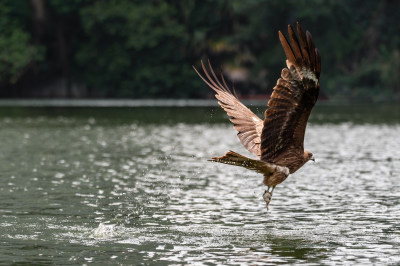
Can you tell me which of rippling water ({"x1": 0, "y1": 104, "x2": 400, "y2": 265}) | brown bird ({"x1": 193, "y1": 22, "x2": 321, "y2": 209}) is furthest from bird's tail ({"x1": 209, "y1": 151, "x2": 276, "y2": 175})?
rippling water ({"x1": 0, "y1": 104, "x2": 400, "y2": 265})

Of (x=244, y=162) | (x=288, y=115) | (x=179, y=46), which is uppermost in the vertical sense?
(x=179, y=46)

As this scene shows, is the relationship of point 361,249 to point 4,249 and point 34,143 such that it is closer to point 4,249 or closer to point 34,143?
point 4,249

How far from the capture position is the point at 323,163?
26.0 metres

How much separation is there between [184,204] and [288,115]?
644 centimetres

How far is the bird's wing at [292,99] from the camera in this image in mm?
11062

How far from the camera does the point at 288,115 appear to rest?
1186 centimetres

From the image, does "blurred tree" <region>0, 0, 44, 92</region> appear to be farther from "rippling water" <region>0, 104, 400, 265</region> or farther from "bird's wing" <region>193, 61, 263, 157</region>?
"bird's wing" <region>193, 61, 263, 157</region>

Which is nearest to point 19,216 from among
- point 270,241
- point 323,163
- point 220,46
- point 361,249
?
point 270,241

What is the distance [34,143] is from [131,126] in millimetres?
10841

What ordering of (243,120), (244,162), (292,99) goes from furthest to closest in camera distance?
(243,120) < (244,162) < (292,99)

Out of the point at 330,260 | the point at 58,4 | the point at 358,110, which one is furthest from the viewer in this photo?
the point at 58,4

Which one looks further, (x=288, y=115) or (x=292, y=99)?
(x=288, y=115)

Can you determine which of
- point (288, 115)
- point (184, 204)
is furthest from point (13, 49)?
point (288, 115)

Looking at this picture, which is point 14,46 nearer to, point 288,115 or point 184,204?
point 184,204
